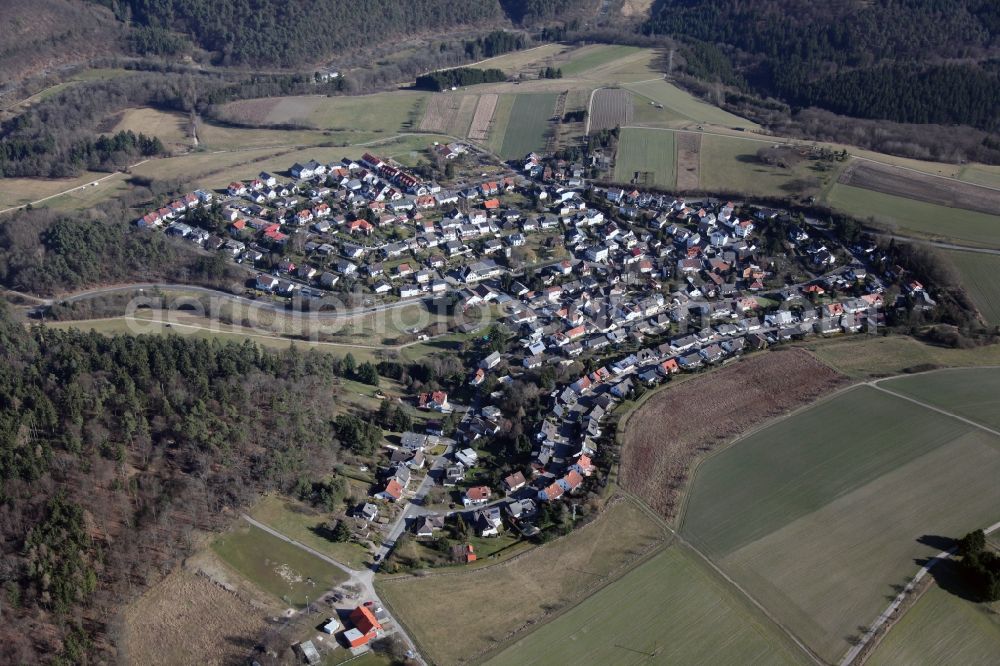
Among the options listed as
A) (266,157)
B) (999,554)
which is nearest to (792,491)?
(999,554)

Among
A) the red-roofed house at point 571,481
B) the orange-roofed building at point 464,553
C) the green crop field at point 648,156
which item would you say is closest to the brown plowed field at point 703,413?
the red-roofed house at point 571,481

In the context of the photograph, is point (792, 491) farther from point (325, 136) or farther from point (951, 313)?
point (325, 136)

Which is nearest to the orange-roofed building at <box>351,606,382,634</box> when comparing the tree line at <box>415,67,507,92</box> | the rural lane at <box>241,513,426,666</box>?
the rural lane at <box>241,513,426,666</box>

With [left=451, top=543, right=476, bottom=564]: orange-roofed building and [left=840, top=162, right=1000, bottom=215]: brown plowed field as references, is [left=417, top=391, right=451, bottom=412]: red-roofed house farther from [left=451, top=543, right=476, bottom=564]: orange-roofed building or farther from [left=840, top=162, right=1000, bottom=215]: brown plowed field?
[left=840, top=162, right=1000, bottom=215]: brown plowed field

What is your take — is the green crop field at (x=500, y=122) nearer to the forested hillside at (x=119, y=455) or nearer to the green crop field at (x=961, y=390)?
the forested hillside at (x=119, y=455)

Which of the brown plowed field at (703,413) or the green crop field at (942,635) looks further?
the brown plowed field at (703,413)

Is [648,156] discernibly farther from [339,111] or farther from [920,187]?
[339,111]
